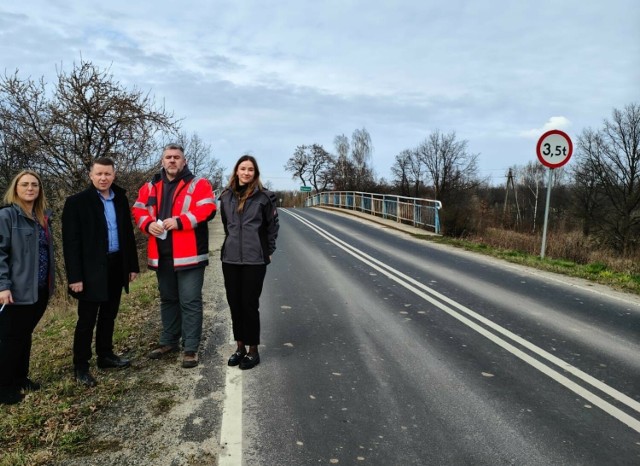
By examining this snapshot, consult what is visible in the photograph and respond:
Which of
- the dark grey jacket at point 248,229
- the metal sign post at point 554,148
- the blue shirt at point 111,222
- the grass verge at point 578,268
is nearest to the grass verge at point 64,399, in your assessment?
the blue shirt at point 111,222

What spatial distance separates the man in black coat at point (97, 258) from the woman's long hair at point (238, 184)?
102cm

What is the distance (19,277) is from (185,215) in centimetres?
133

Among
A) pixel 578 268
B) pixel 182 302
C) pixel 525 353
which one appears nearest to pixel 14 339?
pixel 182 302

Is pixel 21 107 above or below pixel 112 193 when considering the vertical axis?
above

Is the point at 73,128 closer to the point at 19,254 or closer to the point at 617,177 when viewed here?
the point at 19,254

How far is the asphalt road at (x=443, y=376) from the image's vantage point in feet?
9.39

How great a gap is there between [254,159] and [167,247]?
3.70 feet

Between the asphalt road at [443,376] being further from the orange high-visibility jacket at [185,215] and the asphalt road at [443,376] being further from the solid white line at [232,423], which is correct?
the orange high-visibility jacket at [185,215]

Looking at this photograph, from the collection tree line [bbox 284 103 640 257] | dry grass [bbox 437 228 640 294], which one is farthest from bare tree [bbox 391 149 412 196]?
dry grass [bbox 437 228 640 294]

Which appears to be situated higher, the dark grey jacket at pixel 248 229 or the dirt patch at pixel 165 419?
the dark grey jacket at pixel 248 229

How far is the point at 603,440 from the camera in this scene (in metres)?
2.95

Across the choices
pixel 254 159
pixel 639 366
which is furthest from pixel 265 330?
pixel 639 366

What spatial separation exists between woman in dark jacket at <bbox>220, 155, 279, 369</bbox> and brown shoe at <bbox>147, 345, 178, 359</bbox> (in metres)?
0.70

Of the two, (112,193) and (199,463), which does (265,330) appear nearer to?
(112,193)
